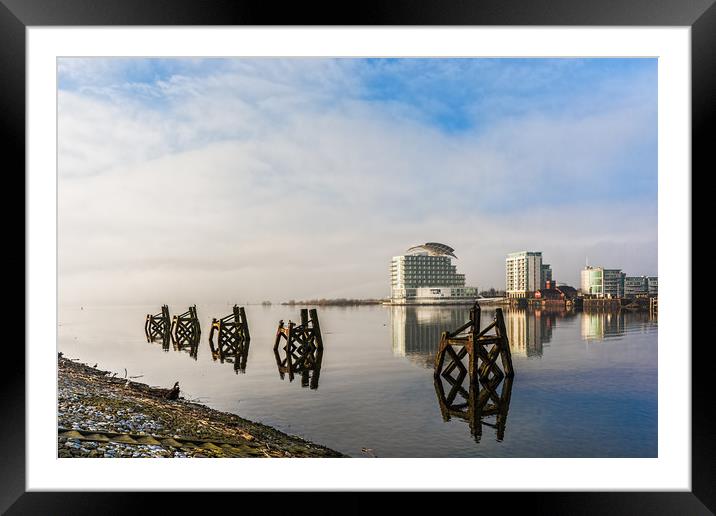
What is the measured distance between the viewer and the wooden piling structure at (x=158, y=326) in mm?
23297

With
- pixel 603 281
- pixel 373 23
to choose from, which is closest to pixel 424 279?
pixel 603 281

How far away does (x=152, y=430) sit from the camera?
5.88 meters

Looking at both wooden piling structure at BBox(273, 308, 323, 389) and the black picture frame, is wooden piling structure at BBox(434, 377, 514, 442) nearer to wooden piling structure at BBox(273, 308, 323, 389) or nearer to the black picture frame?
the black picture frame

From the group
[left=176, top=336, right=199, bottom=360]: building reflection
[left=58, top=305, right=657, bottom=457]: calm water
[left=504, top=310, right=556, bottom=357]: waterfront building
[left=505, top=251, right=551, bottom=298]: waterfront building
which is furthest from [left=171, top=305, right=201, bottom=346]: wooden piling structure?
[left=505, top=251, right=551, bottom=298]: waterfront building

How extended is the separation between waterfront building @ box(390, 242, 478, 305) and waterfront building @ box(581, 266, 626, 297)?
15892 millimetres

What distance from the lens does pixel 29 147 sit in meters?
3.27

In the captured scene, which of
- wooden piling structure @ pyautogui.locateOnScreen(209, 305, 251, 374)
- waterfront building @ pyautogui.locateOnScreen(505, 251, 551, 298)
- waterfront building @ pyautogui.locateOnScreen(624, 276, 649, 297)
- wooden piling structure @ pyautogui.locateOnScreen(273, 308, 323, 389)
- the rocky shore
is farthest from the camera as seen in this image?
waterfront building @ pyautogui.locateOnScreen(505, 251, 551, 298)

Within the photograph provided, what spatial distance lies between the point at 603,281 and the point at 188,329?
1695 inches

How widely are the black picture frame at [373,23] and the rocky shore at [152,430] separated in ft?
4.30

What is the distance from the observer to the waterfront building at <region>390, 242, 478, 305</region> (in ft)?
212

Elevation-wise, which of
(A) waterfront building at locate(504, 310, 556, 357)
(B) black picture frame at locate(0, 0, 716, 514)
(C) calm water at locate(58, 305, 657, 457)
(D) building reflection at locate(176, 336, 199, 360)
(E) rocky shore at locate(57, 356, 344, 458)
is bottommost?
(A) waterfront building at locate(504, 310, 556, 357)

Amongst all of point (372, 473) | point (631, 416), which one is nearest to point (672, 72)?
point (372, 473)

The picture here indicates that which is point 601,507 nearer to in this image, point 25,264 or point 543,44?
point 543,44

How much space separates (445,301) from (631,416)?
2221 inches
